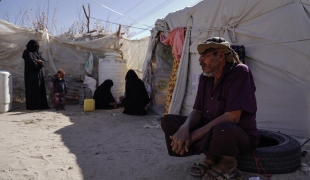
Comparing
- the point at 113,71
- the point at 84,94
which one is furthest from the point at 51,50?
the point at 113,71

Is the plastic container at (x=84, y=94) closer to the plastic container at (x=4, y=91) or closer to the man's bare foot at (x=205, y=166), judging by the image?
the plastic container at (x=4, y=91)

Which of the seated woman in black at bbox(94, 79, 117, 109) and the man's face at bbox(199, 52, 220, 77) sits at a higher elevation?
the man's face at bbox(199, 52, 220, 77)

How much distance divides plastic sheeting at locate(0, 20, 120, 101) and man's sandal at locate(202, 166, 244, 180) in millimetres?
6969

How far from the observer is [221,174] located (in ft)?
6.82

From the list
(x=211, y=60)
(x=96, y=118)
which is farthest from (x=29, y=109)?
(x=211, y=60)

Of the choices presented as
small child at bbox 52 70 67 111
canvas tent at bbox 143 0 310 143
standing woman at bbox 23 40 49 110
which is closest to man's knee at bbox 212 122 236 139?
canvas tent at bbox 143 0 310 143

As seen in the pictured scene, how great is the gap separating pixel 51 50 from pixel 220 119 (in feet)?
25.0

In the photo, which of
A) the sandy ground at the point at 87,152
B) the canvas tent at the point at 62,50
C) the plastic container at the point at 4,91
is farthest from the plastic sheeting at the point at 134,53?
the sandy ground at the point at 87,152

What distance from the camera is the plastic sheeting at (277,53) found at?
333cm

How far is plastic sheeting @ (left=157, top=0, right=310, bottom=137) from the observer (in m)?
3.33

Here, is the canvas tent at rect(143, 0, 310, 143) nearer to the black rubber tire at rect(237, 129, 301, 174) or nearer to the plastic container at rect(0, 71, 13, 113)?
the black rubber tire at rect(237, 129, 301, 174)

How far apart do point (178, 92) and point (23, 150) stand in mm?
2919

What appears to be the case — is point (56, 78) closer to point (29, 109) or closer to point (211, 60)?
point (29, 109)

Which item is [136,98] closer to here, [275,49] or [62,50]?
[275,49]
